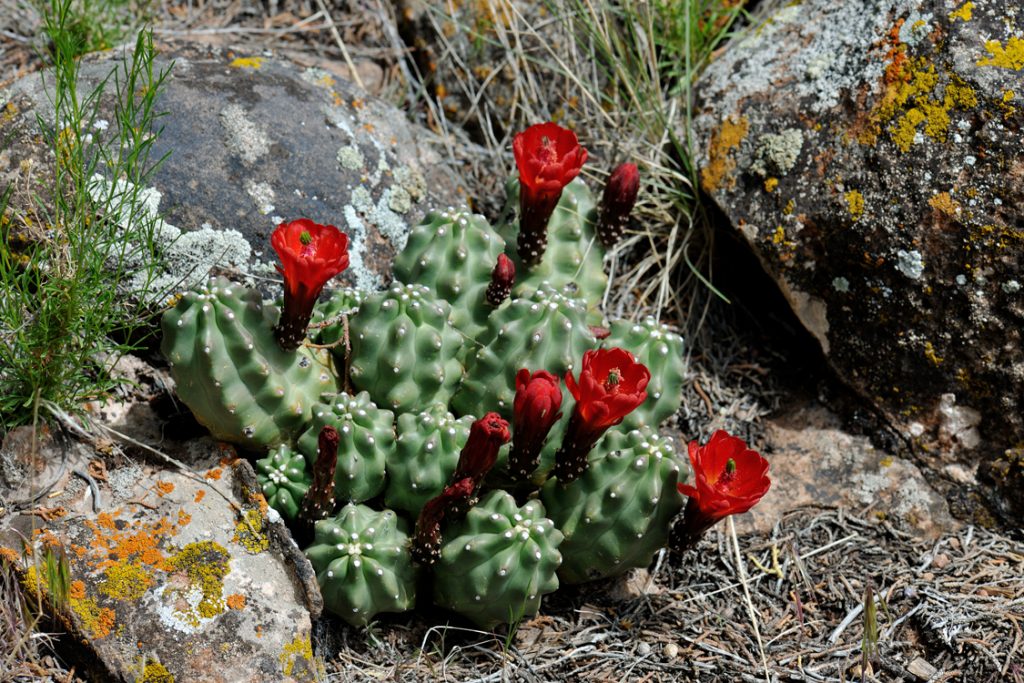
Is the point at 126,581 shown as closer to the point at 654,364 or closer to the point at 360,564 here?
the point at 360,564

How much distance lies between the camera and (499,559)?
306cm

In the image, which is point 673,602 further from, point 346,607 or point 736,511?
point 346,607

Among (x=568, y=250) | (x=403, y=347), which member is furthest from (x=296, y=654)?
(x=568, y=250)

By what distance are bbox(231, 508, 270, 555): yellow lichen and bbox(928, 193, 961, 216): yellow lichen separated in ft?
8.91

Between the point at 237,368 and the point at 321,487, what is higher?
the point at 237,368

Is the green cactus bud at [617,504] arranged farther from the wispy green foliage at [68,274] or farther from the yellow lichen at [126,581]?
the wispy green foliage at [68,274]

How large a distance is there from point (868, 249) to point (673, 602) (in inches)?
61.9

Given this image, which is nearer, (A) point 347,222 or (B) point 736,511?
(B) point 736,511

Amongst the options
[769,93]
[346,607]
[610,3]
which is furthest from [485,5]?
[346,607]

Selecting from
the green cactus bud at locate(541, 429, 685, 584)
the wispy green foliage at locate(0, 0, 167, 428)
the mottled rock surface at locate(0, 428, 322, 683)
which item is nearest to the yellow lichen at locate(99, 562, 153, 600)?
the mottled rock surface at locate(0, 428, 322, 683)

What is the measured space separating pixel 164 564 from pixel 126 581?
4.7 inches

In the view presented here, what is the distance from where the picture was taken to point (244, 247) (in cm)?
379

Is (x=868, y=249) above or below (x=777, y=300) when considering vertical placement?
above

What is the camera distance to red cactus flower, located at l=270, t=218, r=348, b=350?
3.07 metres
